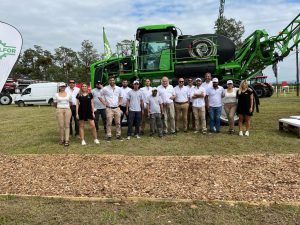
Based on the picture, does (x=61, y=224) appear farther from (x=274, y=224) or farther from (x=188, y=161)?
(x=188, y=161)

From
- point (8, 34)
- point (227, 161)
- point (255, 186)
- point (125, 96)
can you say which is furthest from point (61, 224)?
point (125, 96)

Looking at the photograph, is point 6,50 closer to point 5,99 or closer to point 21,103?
point 21,103

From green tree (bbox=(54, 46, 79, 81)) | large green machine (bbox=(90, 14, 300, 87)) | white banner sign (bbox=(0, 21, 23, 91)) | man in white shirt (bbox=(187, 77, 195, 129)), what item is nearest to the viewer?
white banner sign (bbox=(0, 21, 23, 91))

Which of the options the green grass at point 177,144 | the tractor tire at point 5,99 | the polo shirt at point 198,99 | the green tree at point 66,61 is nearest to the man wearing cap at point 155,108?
the green grass at point 177,144

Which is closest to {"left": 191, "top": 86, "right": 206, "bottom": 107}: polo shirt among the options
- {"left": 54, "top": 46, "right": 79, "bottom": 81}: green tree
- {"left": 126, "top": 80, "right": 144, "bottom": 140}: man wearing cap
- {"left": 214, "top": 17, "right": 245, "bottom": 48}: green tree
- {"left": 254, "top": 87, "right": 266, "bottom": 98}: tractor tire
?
{"left": 126, "top": 80, "right": 144, "bottom": 140}: man wearing cap

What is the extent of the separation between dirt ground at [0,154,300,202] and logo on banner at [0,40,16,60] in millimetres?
2805

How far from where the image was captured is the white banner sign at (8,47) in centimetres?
275

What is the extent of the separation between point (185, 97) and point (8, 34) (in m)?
7.36

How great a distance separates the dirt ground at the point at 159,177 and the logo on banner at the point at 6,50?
2.80 meters

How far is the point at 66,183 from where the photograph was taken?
18.2ft

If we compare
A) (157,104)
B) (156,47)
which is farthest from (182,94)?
(156,47)

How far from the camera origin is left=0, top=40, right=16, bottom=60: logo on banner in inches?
110

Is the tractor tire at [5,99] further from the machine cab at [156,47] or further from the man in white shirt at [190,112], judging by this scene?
the man in white shirt at [190,112]

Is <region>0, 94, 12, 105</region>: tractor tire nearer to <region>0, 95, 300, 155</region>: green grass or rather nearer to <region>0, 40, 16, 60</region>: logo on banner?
<region>0, 95, 300, 155</region>: green grass
